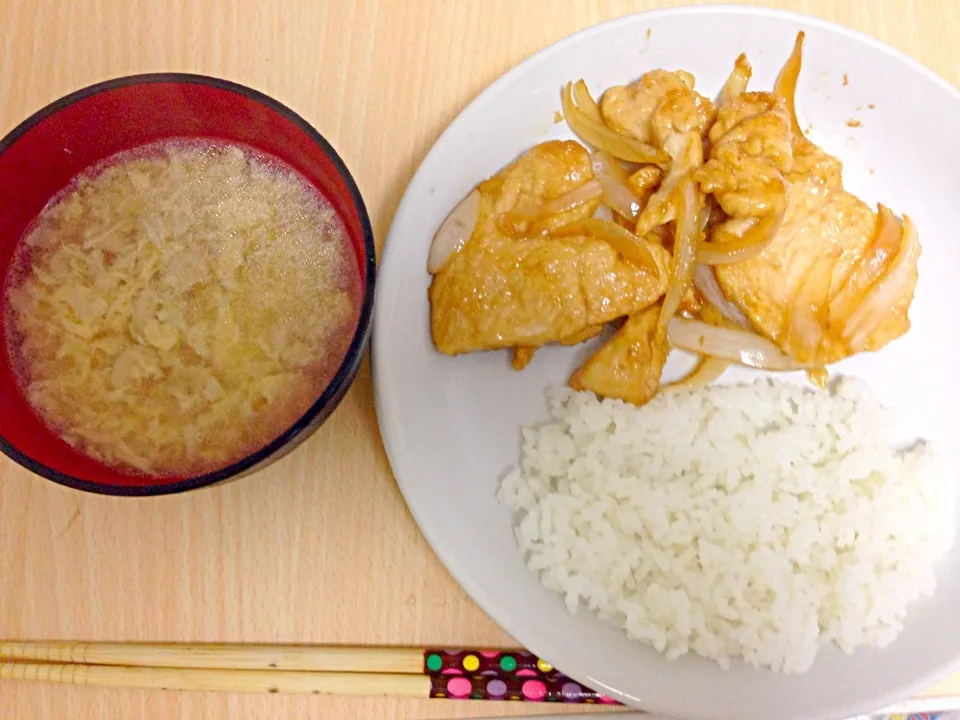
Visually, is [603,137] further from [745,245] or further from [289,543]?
[289,543]

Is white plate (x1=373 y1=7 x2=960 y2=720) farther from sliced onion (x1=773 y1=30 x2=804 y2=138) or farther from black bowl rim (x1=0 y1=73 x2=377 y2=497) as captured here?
black bowl rim (x1=0 y1=73 x2=377 y2=497)

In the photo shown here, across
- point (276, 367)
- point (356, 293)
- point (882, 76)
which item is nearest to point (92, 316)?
point (276, 367)

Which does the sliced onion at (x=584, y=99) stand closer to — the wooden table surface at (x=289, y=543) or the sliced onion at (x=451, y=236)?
the wooden table surface at (x=289, y=543)

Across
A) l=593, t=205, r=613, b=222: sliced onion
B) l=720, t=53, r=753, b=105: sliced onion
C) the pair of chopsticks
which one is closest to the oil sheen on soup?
the pair of chopsticks

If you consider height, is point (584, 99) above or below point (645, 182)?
above

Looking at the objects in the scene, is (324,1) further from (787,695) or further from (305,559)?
(787,695)

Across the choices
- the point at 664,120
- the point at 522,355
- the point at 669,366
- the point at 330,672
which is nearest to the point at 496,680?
the point at 330,672
